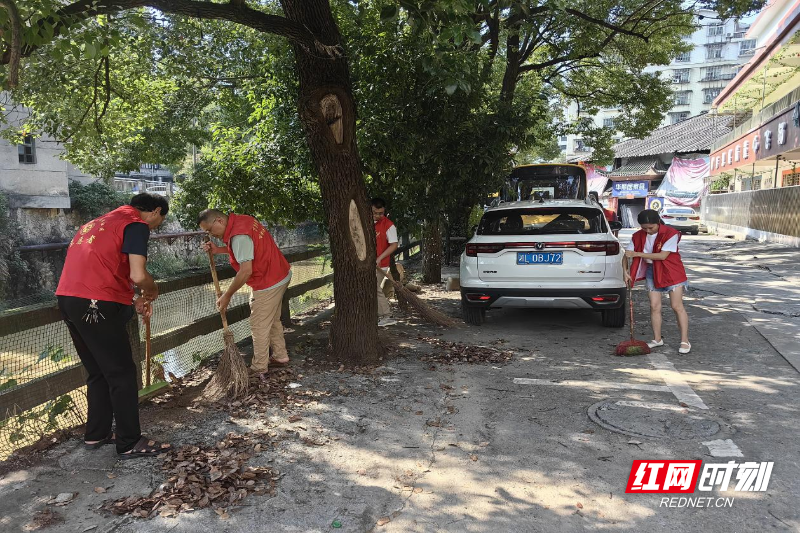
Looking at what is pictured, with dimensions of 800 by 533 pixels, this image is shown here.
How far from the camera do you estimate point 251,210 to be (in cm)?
820

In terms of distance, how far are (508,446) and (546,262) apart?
3.24 meters

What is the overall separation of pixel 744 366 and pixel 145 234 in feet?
18.0

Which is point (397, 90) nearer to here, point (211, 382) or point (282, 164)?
point (282, 164)

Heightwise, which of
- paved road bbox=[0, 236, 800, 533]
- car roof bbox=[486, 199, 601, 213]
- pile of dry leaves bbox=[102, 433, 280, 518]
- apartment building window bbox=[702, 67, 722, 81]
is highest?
apartment building window bbox=[702, 67, 722, 81]

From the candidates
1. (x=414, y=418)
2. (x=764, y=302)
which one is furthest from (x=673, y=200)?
(x=414, y=418)

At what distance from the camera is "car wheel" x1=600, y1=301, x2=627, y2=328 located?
717 centimetres

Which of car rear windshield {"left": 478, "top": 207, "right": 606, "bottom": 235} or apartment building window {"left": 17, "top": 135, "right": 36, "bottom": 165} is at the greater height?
apartment building window {"left": 17, "top": 135, "right": 36, "bottom": 165}

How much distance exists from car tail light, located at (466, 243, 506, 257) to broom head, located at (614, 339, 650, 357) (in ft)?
5.71

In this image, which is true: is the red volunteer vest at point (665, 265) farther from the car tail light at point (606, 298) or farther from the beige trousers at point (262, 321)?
the beige trousers at point (262, 321)

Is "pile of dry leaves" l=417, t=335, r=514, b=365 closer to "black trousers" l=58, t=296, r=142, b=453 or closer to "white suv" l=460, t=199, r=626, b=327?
"white suv" l=460, t=199, r=626, b=327

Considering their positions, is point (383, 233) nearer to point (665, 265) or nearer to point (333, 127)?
point (333, 127)

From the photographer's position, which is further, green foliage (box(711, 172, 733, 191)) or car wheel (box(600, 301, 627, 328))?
green foliage (box(711, 172, 733, 191))

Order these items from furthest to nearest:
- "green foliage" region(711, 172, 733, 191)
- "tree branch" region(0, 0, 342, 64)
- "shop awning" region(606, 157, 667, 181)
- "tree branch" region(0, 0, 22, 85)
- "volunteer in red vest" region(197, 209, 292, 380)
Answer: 1. "shop awning" region(606, 157, 667, 181)
2. "green foliage" region(711, 172, 733, 191)
3. "volunteer in red vest" region(197, 209, 292, 380)
4. "tree branch" region(0, 0, 342, 64)
5. "tree branch" region(0, 0, 22, 85)

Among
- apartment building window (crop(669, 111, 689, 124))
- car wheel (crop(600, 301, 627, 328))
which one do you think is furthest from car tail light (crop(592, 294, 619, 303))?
apartment building window (crop(669, 111, 689, 124))
